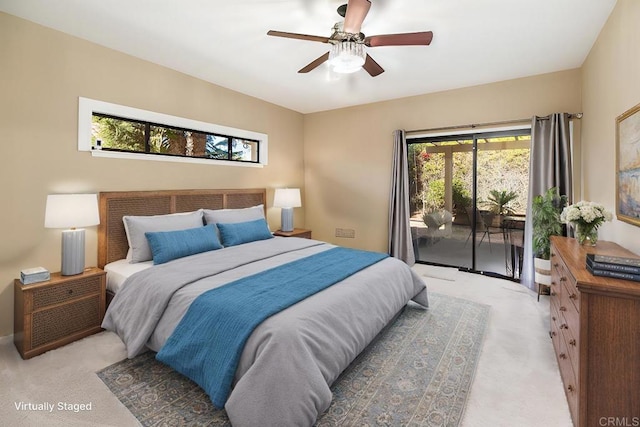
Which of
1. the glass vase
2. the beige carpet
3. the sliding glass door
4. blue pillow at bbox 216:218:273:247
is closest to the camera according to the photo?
the beige carpet

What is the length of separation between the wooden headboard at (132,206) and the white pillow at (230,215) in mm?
260

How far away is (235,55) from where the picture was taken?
3229 mm

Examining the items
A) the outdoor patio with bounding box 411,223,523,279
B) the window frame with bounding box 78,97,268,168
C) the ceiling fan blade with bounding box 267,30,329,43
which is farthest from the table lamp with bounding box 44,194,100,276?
the outdoor patio with bounding box 411,223,523,279

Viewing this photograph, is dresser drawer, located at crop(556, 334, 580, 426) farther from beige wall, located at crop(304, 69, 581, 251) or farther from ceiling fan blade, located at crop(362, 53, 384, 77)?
beige wall, located at crop(304, 69, 581, 251)

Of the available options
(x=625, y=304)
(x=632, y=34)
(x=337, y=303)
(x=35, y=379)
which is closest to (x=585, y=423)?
(x=625, y=304)

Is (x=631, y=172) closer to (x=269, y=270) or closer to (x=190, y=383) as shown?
(x=269, y=270)

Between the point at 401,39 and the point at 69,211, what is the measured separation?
3013 mm

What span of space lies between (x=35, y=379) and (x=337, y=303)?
210 cm

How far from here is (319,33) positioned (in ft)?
9.19

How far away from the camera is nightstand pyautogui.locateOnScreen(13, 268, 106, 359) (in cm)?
228

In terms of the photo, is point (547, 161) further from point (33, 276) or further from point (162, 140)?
point (33, 276)

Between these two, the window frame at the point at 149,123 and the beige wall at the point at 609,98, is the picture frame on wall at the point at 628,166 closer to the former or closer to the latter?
the beige wall at the point at 609,98

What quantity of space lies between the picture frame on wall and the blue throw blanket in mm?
2073

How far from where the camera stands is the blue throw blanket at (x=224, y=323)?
1.63m
